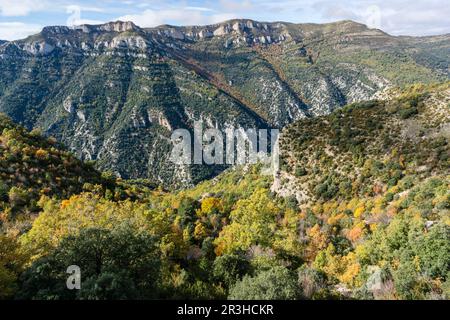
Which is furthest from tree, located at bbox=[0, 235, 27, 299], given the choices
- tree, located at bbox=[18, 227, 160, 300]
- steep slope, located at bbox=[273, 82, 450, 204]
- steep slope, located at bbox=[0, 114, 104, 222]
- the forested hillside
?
steep slope, located at bbox=[273, 82, 450, 204]

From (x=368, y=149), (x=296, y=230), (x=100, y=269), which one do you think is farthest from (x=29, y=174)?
(x=368, y=149)

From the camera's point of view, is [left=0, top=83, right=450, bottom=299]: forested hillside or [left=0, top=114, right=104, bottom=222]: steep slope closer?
[left=0, top=83, right=450, bottom=299]: forested hillside

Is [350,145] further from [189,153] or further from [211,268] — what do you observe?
[189,153]

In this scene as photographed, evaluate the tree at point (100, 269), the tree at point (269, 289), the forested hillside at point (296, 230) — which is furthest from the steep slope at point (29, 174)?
the tree at point (269, 289)

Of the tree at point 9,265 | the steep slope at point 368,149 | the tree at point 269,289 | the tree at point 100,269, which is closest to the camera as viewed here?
the tree at point 100,269

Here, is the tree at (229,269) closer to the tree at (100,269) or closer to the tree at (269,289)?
the tree at (100,269)

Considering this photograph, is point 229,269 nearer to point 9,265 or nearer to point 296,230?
point 9,265

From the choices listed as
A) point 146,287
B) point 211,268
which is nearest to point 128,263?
point 146,287

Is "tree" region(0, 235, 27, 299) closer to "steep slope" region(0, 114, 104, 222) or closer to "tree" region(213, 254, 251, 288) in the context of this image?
"tree" region(213, 254, 251, 288)
